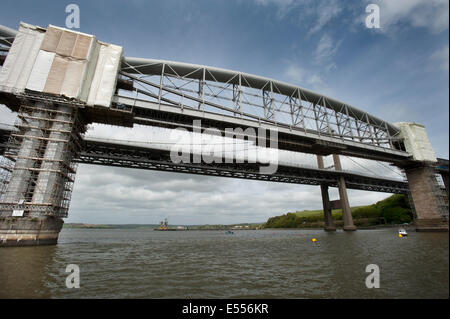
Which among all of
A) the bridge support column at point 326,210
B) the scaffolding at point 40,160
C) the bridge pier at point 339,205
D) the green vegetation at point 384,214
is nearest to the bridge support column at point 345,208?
the bridge pier at point 339,205

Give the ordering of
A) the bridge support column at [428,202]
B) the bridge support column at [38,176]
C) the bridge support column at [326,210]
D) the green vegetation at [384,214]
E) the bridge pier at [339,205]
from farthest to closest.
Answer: the green vegetation at [384,214] < the bridge support column at [326,210] < the bridge pier at [339,205] < the bridge support column at [428,202] < the bridge support column at [38,176]

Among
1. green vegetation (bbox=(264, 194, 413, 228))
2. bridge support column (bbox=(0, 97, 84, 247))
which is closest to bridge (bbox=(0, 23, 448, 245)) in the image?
bridge support column (bbox=(0, 97, 84, 247))

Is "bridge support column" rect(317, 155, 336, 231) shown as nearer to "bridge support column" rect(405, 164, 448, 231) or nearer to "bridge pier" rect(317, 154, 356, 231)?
"bridge pier" rect(317, 154, 356, 231)

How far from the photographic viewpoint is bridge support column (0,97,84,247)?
53.7ft

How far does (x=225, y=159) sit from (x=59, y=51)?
29.9m

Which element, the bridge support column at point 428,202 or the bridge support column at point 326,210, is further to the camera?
the bridge support column at point 326,210

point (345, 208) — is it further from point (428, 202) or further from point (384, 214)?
point (384, 214)

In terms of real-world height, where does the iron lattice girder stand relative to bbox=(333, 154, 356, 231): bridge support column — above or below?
above

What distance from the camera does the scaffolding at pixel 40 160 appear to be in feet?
56.1

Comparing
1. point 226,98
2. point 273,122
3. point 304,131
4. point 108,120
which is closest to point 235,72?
point 226,98

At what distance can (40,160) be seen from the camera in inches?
747

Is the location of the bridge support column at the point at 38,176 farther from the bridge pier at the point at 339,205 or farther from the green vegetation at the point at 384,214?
the green vegetation at the point at 384,214

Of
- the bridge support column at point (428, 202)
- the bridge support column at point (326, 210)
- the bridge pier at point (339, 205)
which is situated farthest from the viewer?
the bridge support column at point (326, 210)
